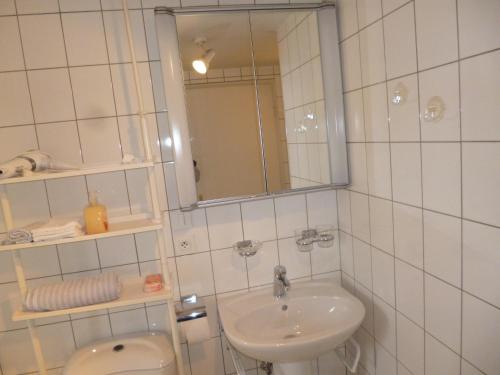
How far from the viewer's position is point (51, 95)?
133 cm

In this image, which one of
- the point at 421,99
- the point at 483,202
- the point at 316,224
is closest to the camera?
the point at 483,202

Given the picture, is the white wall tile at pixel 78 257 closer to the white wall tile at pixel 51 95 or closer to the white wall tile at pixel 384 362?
the white wall tile at pixel 51 95

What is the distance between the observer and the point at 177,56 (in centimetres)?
133

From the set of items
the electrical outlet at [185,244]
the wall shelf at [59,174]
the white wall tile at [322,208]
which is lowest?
the electrical outlet at [185,244]

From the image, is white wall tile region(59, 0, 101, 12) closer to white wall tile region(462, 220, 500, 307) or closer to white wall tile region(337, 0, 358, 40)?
white wall tile region(337, 0, 358, 40)

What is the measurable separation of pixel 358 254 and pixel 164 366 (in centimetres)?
90

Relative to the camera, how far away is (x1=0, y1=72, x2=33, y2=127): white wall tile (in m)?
1.30

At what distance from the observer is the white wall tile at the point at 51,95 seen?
1315 millimetres

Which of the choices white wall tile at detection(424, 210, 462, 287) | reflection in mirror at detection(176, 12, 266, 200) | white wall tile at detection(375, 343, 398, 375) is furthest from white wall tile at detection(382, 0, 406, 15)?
white wall tile at detection(375, 343, 398, 375)

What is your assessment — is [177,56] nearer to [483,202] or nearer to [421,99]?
[421,99]

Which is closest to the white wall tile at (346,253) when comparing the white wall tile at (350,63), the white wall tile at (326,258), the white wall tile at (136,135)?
the white wall tile at (326,258)

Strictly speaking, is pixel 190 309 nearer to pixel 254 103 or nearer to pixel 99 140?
pixel 99 140

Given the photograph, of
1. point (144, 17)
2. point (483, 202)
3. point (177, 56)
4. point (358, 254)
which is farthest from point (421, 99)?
point (144, 17)

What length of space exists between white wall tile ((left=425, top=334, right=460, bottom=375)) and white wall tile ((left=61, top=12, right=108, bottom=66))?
1.53m
